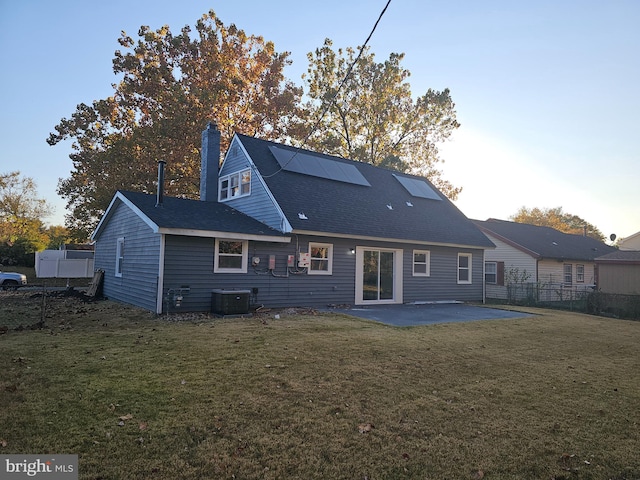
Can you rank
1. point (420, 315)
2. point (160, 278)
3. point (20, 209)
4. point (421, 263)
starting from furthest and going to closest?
point (20, 209) < point (421, 263) < point (420, 315) < point (160, 278)

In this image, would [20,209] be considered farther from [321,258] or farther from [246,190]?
[321,258]

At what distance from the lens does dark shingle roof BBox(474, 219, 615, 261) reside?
79.0 feet

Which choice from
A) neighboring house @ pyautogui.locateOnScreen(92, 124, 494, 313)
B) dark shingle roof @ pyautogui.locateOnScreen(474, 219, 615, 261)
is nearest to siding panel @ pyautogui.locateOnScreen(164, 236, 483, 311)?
neighboring house @ pyautogui.locateOnScreen(92, 124, 494, 313)

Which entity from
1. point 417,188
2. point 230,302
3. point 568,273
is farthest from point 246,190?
point 568,273

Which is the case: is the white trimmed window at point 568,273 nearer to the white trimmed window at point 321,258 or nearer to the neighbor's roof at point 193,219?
the white trimmed window at point 321,258

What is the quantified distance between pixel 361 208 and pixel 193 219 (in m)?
7.09

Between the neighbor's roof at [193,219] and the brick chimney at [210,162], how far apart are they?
2551 millimetres

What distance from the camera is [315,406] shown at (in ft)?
14.3

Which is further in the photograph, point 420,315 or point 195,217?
point 420,315

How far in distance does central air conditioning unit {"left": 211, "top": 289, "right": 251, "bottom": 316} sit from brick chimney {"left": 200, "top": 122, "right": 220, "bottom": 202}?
7.08m

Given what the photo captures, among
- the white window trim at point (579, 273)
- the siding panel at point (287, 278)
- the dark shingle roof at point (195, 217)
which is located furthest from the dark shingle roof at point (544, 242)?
the dark shingle roof at point (195, 217)

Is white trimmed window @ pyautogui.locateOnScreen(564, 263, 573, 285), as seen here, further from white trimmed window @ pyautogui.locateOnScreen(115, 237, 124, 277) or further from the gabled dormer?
white trimmed window @ pyautogui.locateOnScreen(115, 237, 124, 277)

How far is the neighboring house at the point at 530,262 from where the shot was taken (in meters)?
23.2

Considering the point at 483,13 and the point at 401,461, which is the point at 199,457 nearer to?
the point at 401,461
